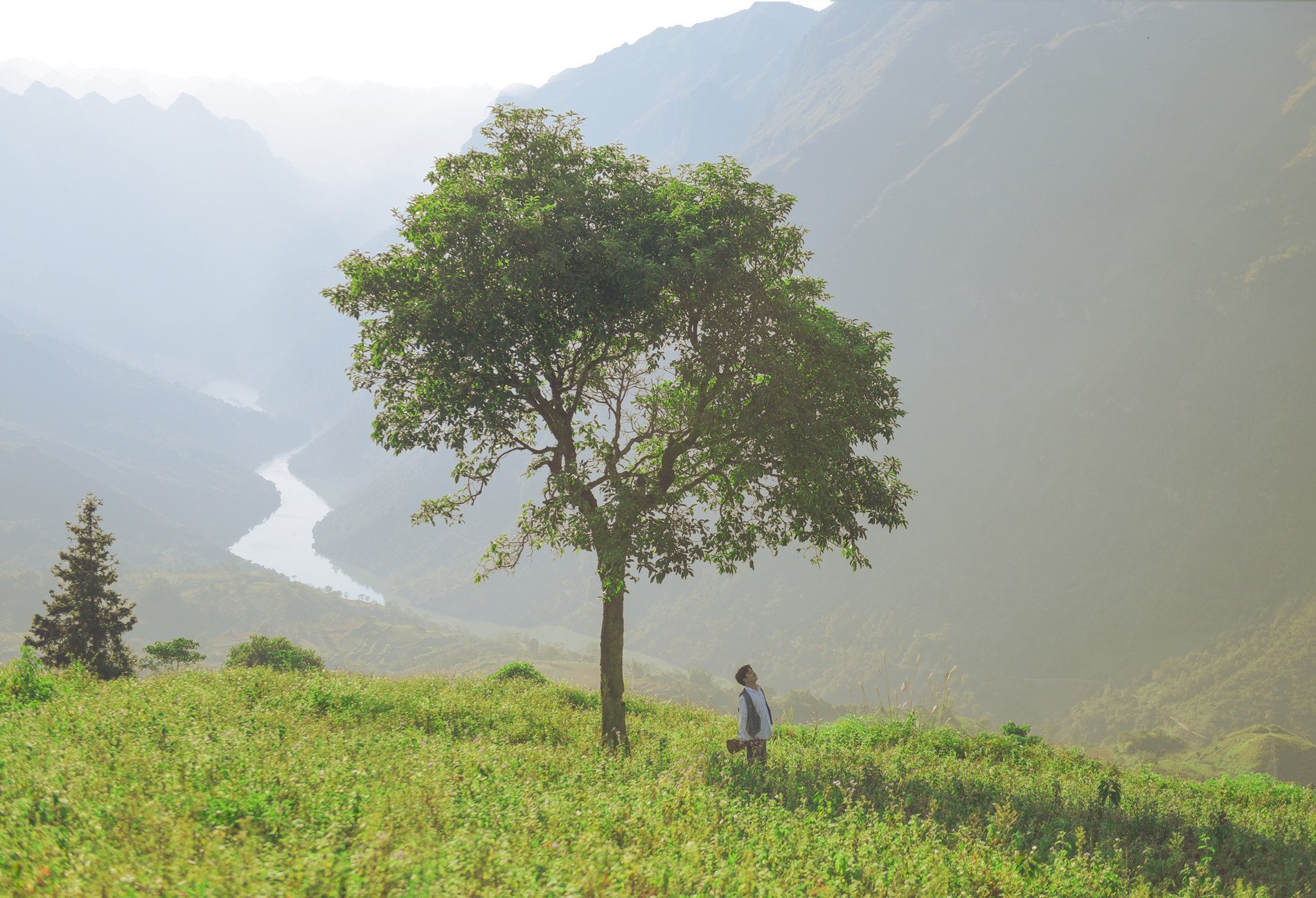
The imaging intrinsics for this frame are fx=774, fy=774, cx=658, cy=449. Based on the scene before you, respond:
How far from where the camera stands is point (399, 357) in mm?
13961

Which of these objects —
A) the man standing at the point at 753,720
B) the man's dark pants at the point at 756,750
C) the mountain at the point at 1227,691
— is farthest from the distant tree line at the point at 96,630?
the mountain at the point at 1227,691

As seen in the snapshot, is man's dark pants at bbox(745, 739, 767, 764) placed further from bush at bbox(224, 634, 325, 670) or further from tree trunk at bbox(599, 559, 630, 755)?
bush at bbox(224, 634, 325, 670)

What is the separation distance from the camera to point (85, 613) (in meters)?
27.5

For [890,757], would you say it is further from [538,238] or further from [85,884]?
[85,884]

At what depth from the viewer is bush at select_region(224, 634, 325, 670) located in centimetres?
2336

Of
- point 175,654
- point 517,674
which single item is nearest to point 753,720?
point 517,674

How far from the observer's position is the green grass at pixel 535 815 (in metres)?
5.70

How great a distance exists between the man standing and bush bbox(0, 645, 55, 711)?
10.1 m

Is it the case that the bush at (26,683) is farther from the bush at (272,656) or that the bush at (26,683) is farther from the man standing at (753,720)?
the man standing at (753,720)

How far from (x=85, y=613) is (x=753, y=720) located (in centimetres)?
2695

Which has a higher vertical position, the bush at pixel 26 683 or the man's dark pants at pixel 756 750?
the man's dark pants at pixel 756 750

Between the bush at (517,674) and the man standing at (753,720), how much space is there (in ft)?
39.8

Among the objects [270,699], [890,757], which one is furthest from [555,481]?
[890,757]

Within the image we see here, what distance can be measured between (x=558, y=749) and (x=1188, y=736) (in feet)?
597
